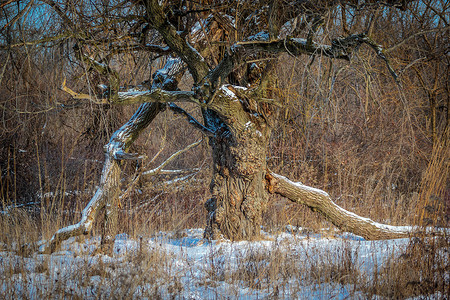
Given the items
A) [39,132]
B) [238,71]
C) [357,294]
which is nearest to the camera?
[357,294]

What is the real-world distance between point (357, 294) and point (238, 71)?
10.7 ft

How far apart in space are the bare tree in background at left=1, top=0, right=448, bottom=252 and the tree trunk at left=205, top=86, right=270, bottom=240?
13 mm

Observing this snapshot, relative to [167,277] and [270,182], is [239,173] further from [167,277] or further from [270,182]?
[167,277]

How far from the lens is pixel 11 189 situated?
8.69 meters

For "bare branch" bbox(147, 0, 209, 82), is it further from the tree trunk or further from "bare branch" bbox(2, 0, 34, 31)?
"bare branch" bbox(2, 0, 34, 31)

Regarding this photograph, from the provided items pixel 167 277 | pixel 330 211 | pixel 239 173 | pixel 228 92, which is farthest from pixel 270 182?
pixel 167 277

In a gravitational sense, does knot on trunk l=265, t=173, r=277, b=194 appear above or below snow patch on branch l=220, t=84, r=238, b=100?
below

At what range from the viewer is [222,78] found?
4266mm

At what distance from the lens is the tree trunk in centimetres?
461

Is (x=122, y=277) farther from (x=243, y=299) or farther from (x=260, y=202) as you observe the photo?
(x=260, y=202)

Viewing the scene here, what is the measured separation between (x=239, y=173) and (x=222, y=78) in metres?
1.22

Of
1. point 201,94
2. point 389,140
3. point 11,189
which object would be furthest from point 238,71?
point 11,189

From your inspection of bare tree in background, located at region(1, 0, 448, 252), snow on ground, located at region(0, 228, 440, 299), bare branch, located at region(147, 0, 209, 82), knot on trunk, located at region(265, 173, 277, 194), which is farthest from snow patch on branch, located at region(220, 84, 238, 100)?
snow on ground, located at region(0, 228, 440, 299)

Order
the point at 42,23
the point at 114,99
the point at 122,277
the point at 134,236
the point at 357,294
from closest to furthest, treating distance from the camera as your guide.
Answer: the point at 357,294, the point at 122,277, the point at 42,23, the point at 114,99, the point at 134,236
